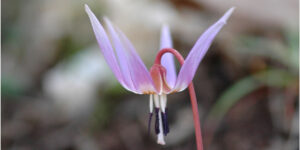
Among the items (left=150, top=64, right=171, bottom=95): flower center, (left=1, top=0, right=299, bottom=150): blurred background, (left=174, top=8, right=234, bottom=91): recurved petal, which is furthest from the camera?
(left=1, top=0, right=299, bottom=150): blurred background

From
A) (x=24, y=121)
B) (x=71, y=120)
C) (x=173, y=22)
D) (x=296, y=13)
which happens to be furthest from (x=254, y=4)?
(x=24, y=121)

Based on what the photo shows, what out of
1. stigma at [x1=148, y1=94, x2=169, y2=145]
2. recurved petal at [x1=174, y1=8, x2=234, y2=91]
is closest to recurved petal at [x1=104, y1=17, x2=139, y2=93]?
stigma at [x1=148, y1=94, x2=169, y2=145]

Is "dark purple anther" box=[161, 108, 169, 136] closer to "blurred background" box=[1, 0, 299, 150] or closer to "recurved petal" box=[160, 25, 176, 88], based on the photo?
"recurved petal" box=[160, 25, 176, 88]

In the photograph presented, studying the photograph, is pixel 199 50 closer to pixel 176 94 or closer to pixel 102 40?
pixel 102 40

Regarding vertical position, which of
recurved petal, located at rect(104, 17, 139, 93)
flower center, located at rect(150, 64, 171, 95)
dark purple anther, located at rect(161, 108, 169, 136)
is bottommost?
dark purple anther, located at rect(161, 108, 169, 136)

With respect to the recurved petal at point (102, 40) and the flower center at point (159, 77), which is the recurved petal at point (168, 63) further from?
the recurved petal at point (102, 40)

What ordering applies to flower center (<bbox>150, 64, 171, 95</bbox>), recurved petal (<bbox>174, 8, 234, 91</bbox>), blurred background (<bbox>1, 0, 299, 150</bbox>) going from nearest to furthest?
recurved petal (<bbox>174, 8, 234, 91</bbox>)
flower center (<bbox>150, 64, 171, 95</bbox>)
blurred background (<bbox>1, 0, 299, 150</bbox>)

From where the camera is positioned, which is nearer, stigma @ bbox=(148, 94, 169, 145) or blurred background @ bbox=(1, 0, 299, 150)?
stigma @ bbox=(148, 94, 169, 145)

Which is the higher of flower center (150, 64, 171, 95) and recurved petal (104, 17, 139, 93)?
recurved petal (104, 17, 139, 93)

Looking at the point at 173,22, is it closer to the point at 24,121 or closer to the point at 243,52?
the point at 243,52
